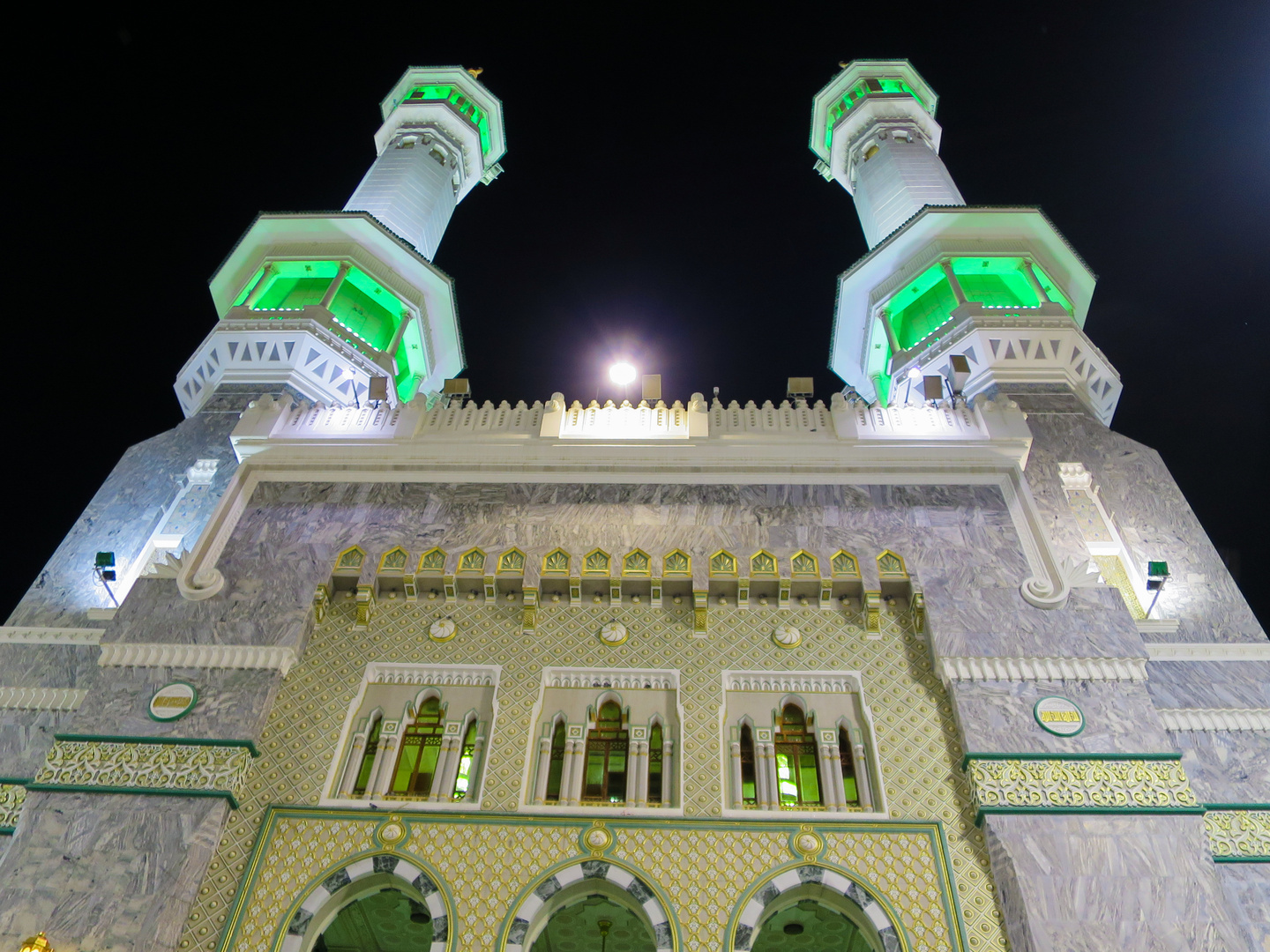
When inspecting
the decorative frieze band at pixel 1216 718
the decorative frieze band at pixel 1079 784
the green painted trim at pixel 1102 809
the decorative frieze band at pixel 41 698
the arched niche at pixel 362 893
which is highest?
the decorative frieze band at pixel 1216 718

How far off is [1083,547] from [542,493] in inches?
250

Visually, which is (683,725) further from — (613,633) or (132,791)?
(132,791)

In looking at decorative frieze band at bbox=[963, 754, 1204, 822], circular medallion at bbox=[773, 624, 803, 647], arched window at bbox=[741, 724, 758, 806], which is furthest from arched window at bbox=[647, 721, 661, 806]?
decorative frieze band at bbox=[963, 754, 1204, 822]

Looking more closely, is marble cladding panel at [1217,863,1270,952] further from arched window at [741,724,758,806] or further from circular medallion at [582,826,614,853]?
circular medallion at [582,826,614,853]

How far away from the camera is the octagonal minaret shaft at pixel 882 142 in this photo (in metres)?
22.2

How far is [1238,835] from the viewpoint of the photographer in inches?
343

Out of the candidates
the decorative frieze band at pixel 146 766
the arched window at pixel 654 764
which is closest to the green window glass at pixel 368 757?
the decorative frieze band at pixel 146 766

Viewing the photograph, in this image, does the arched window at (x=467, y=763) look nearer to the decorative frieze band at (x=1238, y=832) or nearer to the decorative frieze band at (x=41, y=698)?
the decorative frieze band at (x=41, y=698)

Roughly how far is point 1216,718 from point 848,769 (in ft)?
12.6

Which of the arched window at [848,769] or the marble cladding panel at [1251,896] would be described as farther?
the arched window at [848,769]

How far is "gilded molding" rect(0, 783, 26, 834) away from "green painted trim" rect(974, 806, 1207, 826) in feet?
28.5

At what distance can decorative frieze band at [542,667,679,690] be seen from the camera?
972 centimetres

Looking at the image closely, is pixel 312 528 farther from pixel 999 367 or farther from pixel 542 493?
pixel 999 367

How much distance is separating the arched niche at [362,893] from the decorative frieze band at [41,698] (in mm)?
3834
